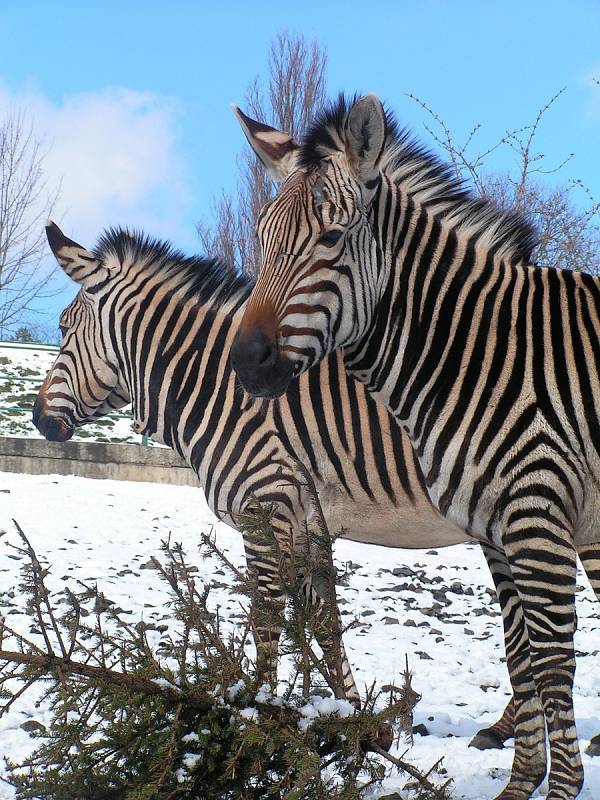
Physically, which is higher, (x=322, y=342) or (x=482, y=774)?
(x=322, y=342)

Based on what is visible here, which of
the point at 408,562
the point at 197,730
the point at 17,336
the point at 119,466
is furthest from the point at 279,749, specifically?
the point at 17,336

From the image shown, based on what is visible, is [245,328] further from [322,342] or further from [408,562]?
[408,562]

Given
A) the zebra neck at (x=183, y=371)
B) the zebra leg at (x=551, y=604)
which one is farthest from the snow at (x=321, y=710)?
the zebra neck at (x=183, y=371)

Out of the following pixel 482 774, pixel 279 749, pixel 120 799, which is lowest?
pixel 482 774

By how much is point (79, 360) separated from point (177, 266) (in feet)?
3.05

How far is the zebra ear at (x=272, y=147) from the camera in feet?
12.4

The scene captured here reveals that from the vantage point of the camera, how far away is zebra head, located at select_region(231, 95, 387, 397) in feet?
10.5

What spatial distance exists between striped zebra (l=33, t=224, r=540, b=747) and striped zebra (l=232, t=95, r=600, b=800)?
3.74 feet

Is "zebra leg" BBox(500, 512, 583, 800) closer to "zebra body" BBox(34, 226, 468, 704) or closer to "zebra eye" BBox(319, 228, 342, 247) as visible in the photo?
"zebra eye" BBox(319, 228, 342, 247)

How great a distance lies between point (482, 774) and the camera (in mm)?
4301

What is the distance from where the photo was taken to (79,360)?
582 cm

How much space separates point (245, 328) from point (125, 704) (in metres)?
1.37

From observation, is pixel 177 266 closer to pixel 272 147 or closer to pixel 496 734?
pixel 272 147

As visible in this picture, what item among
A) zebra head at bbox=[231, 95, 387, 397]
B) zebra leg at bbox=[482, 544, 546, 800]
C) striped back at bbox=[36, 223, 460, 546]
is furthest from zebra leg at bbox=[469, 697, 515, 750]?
zebra head at bbox=[231, 95, 387, 397]
